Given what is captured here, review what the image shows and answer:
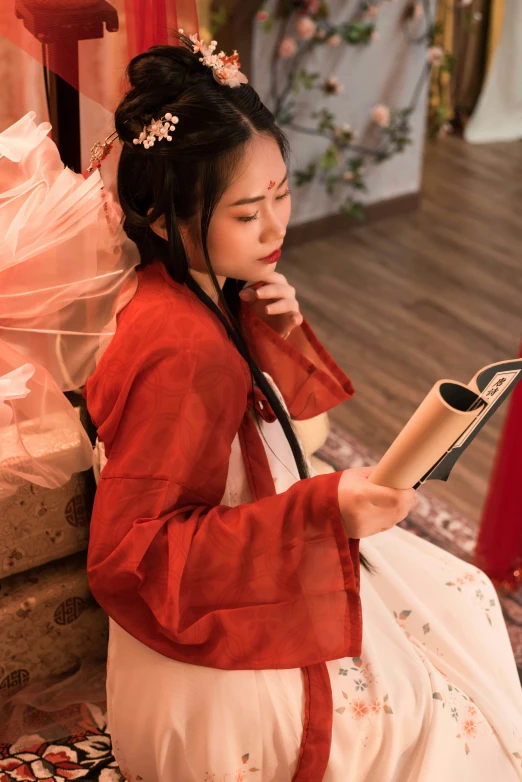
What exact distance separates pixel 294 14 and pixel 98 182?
227cm

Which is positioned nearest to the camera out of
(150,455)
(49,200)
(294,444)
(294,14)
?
(150,455)

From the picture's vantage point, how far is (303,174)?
346 centimetres

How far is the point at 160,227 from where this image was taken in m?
1.13

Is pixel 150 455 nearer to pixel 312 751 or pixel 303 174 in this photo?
pixel 312 751

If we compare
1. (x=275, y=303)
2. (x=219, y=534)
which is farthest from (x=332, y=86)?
(x=219, y=534)

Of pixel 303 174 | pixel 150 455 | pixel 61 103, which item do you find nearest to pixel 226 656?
pixel 150 455

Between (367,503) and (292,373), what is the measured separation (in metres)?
0.42

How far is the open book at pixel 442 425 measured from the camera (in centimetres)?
85

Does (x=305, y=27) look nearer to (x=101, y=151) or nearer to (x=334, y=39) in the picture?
(x=334, y=39)

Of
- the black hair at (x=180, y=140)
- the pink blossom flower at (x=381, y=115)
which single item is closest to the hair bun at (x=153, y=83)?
the black hair at (x=180, y=140)

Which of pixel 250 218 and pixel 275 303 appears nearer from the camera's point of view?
pixel 250 218

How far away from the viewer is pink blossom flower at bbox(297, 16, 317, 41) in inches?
122

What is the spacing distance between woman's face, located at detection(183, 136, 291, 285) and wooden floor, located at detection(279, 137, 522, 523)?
134 cm

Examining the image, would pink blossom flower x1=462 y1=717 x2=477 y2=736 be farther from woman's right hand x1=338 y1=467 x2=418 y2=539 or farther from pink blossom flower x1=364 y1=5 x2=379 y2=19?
pink blossom flower x1=364 y1=5 x2=379 y2=19
